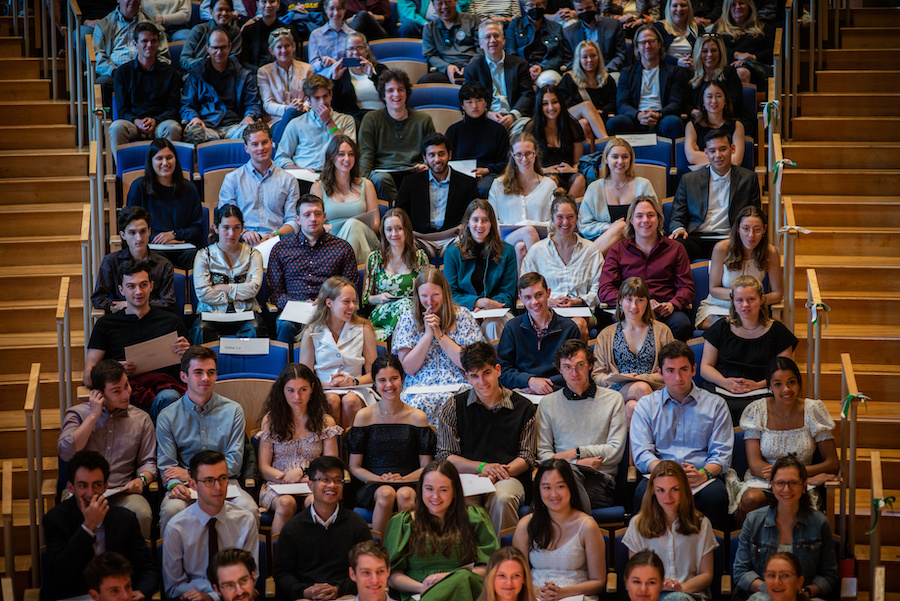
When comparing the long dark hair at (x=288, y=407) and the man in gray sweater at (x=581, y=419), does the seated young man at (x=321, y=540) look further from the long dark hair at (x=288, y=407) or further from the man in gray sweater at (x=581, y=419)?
the man in gray sweater at (x=581, y=419)

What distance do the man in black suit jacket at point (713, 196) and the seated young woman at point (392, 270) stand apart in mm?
1429

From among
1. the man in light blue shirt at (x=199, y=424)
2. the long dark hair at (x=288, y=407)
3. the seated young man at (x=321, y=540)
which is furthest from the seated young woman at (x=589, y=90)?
the seated young man at (x=321, y=540)

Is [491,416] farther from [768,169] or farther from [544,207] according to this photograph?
[768,169]

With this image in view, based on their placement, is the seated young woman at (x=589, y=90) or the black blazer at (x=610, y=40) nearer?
the seated young woman at (x=589, y=90)

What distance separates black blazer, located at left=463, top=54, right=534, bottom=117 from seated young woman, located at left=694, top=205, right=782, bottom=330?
2.02m

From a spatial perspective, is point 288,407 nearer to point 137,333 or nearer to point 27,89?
point 137,333

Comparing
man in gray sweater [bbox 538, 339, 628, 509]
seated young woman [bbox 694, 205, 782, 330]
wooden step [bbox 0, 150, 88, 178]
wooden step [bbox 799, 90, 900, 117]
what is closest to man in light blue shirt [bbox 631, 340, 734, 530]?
man in gray sweater [bbox 538, 339, 628, 509]

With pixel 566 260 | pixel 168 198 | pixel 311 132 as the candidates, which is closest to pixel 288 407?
pixel 566 260

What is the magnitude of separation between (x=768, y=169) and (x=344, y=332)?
264 cm

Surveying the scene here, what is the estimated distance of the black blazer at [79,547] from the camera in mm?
3766

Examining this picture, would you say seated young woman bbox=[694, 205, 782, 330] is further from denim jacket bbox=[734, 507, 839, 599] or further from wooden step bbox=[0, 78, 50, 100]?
wooden step bbox=[0, 78, 50, 100]

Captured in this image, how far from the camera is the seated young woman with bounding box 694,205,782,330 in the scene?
16.4 ft

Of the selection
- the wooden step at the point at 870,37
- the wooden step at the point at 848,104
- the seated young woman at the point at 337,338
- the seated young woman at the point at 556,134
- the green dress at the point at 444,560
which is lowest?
the green dress at the point at 444,560

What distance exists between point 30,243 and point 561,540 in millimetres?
3495
